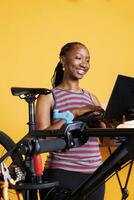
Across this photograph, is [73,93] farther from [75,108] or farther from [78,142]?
[78,142]

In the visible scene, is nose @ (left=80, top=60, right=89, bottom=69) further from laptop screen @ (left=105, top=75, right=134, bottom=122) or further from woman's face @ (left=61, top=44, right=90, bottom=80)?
laptop screen @ (left=105, top=75, right=134, bottom=122)

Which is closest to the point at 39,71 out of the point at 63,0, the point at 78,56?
the point at 63,0

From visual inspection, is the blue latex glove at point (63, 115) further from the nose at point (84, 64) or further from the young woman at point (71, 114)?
the nose at point (84, 64)

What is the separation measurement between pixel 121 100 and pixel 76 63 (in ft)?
1.29

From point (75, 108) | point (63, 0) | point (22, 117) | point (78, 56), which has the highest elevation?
point (63, 0)

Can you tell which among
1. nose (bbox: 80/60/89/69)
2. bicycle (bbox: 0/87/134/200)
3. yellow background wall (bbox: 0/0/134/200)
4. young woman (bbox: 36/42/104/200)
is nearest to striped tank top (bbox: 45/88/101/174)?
young woman (bbox: 36/42/104/200)

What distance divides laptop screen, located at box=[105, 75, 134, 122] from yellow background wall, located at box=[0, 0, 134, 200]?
3.27 feet

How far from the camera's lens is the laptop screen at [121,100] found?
3.47 feet

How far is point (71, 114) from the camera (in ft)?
3.93

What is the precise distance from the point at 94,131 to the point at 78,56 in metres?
0.77

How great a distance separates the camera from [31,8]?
2.10 metres

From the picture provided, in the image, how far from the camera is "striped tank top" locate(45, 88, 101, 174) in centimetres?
130

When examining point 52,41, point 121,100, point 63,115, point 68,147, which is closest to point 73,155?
point 63,115

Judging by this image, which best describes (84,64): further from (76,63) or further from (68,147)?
(68,147)
